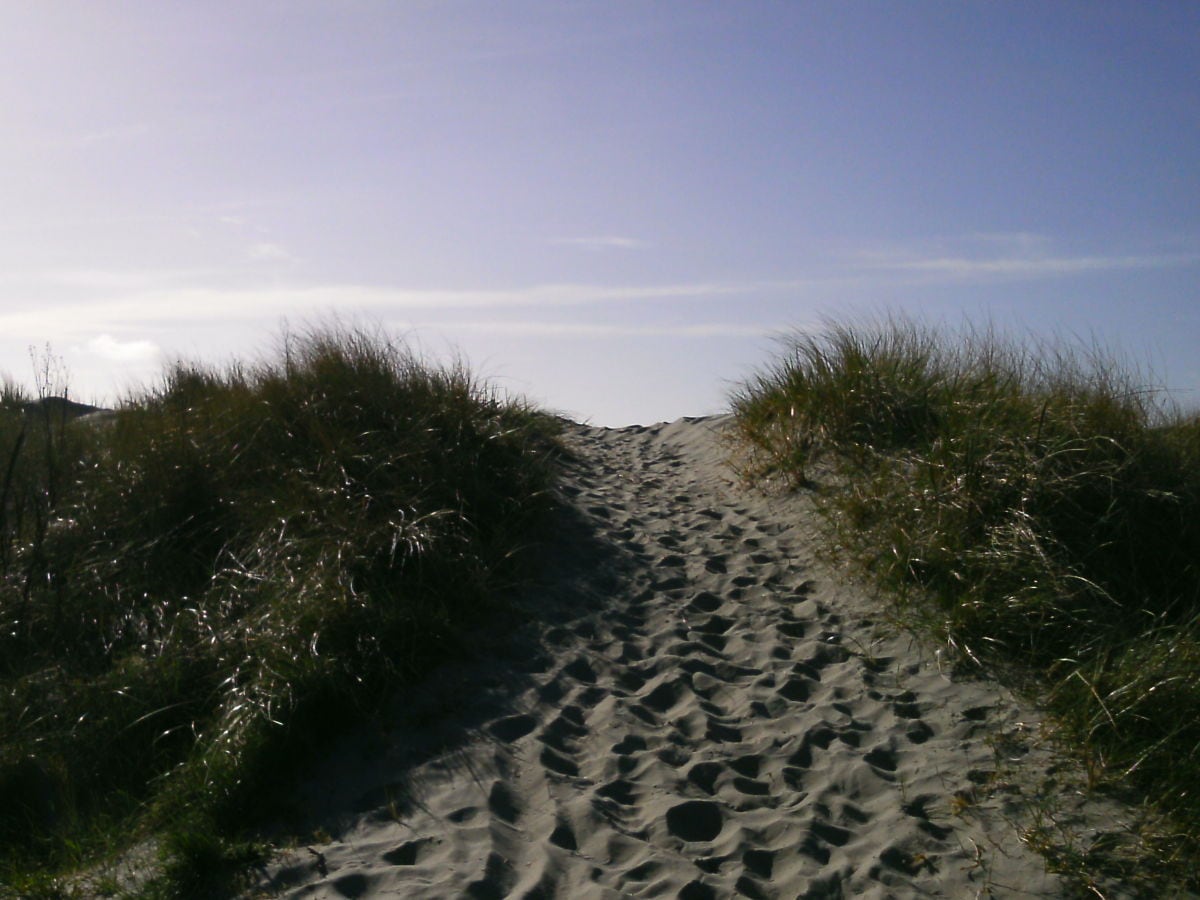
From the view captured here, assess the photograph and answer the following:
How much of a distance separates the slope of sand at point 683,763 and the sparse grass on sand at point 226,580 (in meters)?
0.36

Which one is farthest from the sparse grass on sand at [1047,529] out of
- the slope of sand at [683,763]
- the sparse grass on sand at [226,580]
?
the sparse grass on sand at [226,580]

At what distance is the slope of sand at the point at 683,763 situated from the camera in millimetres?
3924

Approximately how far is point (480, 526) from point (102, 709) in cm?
255

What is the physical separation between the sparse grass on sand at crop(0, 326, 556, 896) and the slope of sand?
0.36 m

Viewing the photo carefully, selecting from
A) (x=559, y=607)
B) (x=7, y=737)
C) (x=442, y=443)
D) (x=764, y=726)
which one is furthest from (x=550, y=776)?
(x=442, y=443)

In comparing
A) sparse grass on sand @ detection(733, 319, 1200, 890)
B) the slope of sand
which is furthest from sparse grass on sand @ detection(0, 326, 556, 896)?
sparse grass on sand @ detection(733, 319, 1200, 890)

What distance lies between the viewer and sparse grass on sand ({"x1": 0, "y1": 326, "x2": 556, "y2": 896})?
4.61m

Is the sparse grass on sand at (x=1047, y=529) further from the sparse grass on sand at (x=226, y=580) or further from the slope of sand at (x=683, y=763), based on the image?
the sparse grass on sand at (x=226, y=580)

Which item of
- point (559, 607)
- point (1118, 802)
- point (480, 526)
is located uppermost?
point (480, 526)

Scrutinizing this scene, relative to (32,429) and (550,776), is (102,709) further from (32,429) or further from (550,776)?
(32,429)

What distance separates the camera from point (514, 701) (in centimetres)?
526

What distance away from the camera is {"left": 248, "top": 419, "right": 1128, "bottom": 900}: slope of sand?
3.92 metres

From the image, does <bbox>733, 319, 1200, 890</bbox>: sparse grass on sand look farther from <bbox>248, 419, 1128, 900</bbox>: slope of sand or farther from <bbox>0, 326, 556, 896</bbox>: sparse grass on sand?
<bbox>0, 326, 556, 896</bbox>: sparse grass on sand

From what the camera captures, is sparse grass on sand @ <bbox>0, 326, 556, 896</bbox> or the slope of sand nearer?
the slope of sand
